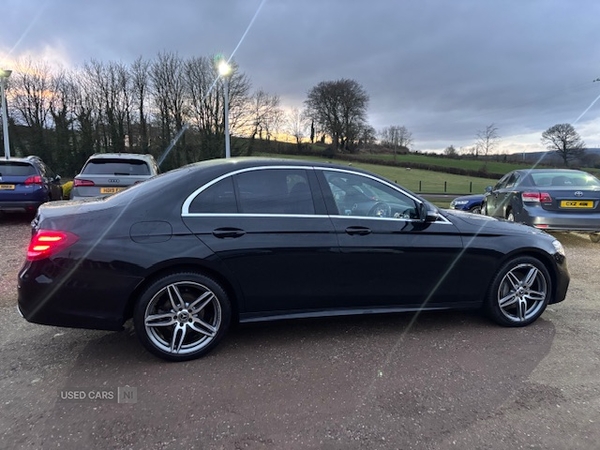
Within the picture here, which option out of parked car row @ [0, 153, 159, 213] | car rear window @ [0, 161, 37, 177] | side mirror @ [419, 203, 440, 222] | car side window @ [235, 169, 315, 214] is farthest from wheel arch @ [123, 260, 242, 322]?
car rear window @ [0, 161, 37, 177]

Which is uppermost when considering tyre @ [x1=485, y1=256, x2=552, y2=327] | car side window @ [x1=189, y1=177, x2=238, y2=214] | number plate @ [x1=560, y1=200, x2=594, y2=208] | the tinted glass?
the tinted glass

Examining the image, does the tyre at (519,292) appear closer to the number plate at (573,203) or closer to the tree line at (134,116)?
the number plate at (573,203)

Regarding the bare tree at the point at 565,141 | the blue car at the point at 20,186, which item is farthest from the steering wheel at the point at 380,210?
the bare tree at the point at 565,141

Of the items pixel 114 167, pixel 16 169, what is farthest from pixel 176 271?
pixel 16 169

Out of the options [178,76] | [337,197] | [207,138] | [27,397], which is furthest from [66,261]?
[178,76]

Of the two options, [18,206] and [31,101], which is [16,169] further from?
[31,101]

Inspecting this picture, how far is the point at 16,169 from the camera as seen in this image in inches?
350

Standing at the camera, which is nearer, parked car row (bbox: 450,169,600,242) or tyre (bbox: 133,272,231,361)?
tyre (bbox: 133,272,231,361)

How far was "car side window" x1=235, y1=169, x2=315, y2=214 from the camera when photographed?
10.8 feet

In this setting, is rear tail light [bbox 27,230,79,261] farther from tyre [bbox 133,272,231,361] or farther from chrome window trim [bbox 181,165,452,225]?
chrome window trim [bbox 181,165,452,225]

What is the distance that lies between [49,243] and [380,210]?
268cm

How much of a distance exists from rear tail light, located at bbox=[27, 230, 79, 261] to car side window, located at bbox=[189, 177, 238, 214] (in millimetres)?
892

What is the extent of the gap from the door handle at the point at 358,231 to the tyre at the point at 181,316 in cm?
117

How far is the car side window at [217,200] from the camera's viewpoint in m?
3.15
